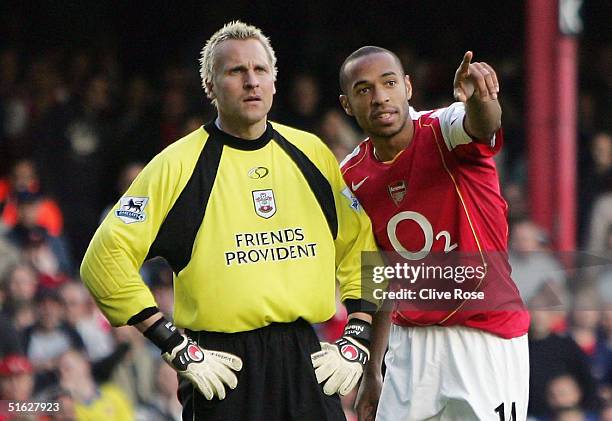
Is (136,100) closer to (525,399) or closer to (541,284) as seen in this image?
(541,284)

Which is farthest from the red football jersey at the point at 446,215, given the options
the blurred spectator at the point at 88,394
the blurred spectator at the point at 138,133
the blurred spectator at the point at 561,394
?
the blurred spectator at the point at 138,133

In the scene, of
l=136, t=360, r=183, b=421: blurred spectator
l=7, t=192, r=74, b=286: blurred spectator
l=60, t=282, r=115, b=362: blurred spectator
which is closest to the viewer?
l=136, t=360, r=183, b=421: blurred spectator

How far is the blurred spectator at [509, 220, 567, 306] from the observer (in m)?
7.87

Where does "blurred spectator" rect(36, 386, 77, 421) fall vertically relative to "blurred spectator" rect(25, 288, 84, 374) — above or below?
below

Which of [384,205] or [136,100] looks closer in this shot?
[384,205]

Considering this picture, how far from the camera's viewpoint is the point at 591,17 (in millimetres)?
12719

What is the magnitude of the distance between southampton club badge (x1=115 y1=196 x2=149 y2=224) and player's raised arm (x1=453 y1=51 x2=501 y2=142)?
46.2 inches

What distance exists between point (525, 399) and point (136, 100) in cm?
686

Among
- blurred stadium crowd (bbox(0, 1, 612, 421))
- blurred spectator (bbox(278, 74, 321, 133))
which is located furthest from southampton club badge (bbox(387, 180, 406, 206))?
blurred spectator (bbox(278, 74, 321, 133))

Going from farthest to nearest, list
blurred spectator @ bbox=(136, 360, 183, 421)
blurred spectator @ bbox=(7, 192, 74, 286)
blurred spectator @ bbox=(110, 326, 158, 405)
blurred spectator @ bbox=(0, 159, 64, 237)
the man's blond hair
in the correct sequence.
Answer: blurred spectator @ bbox=(0, 159, 64, 237) < blurred spectator @ bbox=(7, 192, 74, 286) < blurred spectator @ bbox=(110, 326, 158, 405) < blurred spectator @ bbox=(136, 360, 183, 421) < the man's blond hair

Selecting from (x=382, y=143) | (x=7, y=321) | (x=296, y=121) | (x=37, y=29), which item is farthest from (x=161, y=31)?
(x=382, y=143)

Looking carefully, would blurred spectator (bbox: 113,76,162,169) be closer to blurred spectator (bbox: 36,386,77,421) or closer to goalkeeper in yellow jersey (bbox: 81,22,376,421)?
blurred spectator (bbox: 36,386,77,421)

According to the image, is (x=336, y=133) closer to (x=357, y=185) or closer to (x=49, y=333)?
(x=49, y=333)

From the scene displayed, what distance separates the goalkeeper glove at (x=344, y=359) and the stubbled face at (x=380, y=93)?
2.48 ft
